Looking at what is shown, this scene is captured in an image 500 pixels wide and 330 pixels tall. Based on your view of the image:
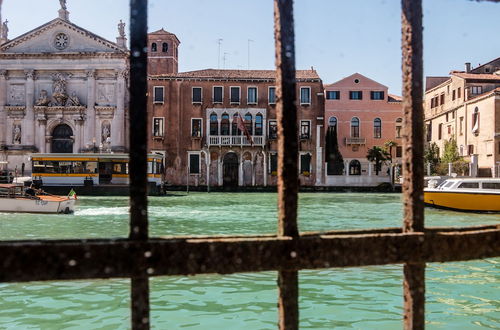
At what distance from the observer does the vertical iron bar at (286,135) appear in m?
1.79

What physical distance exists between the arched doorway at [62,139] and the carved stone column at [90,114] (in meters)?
1.03

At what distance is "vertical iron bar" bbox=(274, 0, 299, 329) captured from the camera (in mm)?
1791

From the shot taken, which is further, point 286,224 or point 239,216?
point 239,216

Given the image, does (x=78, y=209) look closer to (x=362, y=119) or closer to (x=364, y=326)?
(x=364, y=326)

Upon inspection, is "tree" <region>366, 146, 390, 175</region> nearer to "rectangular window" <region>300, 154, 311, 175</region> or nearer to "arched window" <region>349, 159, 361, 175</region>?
"arched window" <region>349, 159, 361, 175</region>

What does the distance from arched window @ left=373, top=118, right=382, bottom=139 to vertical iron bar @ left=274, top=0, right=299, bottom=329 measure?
110 ft

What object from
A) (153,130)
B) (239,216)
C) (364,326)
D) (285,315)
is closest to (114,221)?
(239,216)

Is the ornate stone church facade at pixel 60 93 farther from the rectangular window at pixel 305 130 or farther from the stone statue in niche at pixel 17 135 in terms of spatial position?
the rectangular window at pixel 305 130

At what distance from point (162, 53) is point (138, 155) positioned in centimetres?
3775

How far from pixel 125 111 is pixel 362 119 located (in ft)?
47.0

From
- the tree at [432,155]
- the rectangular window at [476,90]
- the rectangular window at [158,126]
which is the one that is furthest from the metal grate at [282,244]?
the tree at [432,155]

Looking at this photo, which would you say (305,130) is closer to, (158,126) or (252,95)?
(252,95)

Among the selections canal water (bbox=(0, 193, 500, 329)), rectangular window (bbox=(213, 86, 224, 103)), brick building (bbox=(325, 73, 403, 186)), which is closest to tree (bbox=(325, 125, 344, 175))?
brick building (bbox=(325, 73, 403, 186))

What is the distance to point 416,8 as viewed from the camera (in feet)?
6.36
